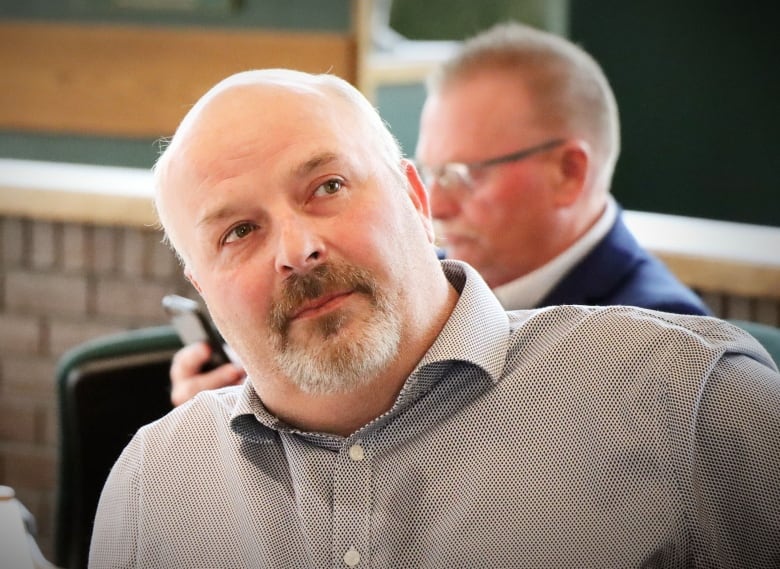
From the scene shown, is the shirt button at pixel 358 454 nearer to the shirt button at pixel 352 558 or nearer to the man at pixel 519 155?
the shirt button at pixel 352 558

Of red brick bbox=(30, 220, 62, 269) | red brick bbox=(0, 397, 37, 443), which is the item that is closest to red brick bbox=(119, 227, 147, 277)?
red brick bbox=(30, 220, 62, 269)

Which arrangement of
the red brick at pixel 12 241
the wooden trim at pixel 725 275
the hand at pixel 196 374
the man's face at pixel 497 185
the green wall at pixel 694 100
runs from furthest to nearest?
the red brick at pixel 12 241, the green wall at pixel 694 100, the wooden trim at pixel 725 275, the man's face at pixel 497 185, the hand at pixel 196 374

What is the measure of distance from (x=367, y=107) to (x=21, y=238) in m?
2.33

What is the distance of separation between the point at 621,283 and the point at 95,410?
3.75 feet

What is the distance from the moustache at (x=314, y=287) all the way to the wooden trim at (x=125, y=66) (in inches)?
88.7

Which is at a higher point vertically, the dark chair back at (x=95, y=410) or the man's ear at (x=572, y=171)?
the man's ear at (x=572, y=171)

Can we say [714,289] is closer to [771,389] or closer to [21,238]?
[771,389]

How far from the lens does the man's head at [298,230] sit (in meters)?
1.28

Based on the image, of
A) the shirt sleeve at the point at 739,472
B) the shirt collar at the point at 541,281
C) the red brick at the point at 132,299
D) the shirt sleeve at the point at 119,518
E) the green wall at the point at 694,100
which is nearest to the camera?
the shirt sleeve at the point at 739,472

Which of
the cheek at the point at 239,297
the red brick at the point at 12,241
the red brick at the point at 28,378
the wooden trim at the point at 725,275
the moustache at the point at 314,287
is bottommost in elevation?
the red brick at the point at 28,378

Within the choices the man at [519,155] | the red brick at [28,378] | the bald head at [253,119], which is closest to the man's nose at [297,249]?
the bald head at [253,119]

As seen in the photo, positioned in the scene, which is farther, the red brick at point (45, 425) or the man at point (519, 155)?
the red brick at point (45, 425)

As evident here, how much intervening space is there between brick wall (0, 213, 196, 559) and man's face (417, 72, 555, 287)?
3.97ft

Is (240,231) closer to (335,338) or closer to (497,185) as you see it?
(335,338)
